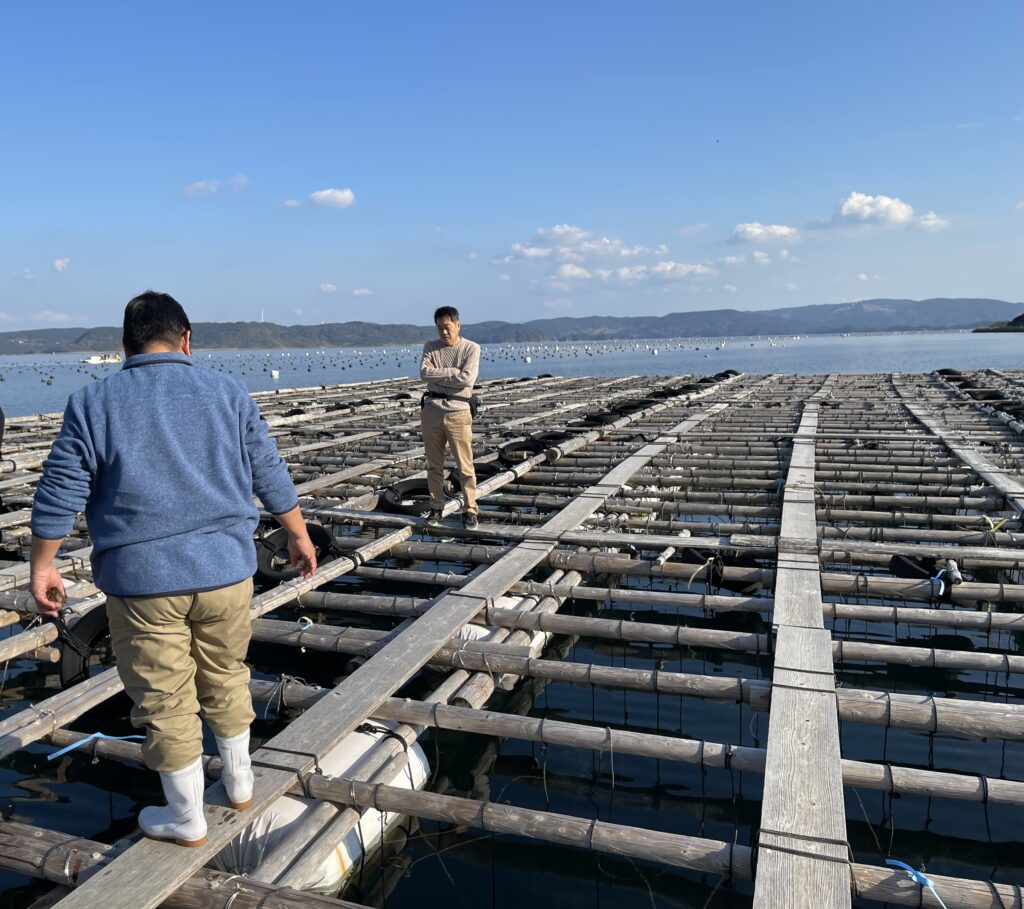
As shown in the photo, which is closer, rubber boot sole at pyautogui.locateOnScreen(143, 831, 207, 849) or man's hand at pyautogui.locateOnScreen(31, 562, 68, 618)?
man's hand at pyautogui.locateOnScreen(31, 562, 68, 618)

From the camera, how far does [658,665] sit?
304 inches

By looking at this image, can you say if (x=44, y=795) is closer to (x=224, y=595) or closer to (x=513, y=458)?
(x=224, y=595)

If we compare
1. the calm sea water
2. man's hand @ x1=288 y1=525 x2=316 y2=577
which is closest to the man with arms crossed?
man's hand @ x1=288 y1=525 x2=316 y2=577

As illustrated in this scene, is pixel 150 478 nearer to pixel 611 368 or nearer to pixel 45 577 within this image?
pixel 45 577

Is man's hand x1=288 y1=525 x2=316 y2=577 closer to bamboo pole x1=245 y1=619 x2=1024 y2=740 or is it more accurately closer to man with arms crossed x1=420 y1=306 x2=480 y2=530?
bamboo pole x1=245 y1=619 x2=1024 y2=740

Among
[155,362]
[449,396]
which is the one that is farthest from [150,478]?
[449,396]

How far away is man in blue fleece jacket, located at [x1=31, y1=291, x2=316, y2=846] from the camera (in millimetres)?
3002

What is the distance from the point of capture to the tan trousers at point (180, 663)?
3033mm

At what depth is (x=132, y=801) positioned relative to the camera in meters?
5.53

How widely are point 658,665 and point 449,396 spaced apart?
356 centimetres

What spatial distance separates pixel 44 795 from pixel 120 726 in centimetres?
87

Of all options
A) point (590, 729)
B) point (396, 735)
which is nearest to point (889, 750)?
point (590, 729)

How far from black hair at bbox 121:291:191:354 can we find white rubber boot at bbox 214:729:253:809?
1769 millimetres

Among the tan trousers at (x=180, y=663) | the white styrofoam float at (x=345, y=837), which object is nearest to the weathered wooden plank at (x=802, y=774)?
the white styrofoam float at (x=345, y=837)
